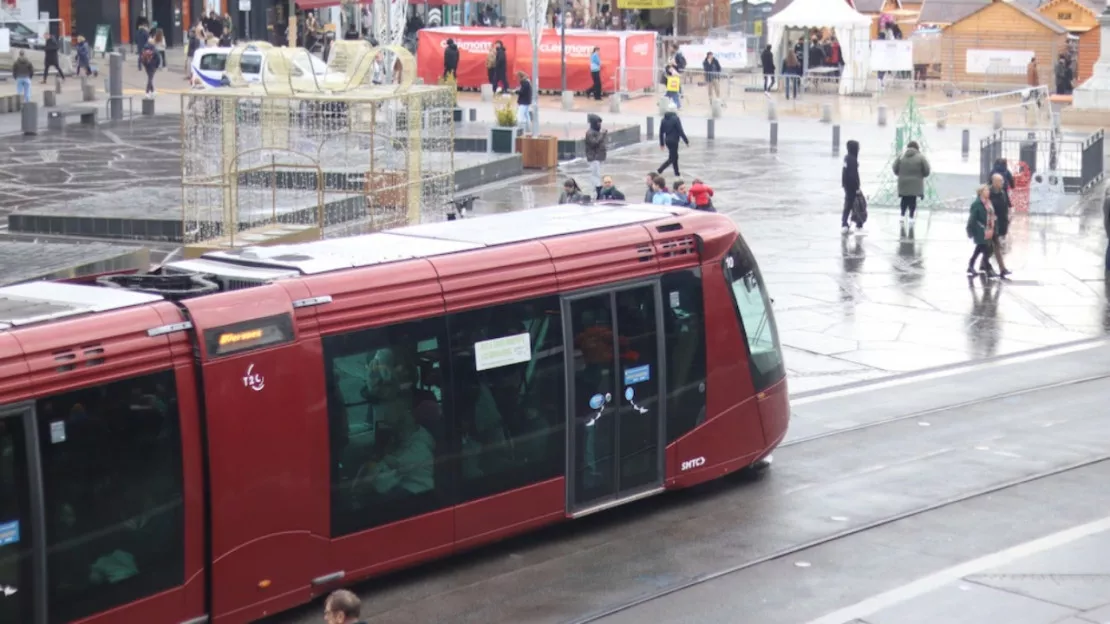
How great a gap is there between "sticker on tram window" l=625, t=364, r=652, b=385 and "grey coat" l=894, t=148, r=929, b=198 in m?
15.0

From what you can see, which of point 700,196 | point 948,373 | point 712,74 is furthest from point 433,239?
point 712,74

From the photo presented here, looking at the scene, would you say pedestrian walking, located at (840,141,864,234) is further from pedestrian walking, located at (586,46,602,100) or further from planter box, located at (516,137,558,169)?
pedestrian walking, located at (586,46,602,100)

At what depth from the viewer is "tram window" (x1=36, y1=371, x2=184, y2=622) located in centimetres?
809

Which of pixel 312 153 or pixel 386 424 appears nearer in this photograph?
pixel 386 424

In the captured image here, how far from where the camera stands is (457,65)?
48.3m

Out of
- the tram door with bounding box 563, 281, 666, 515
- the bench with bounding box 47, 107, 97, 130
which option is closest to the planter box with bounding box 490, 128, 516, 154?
the bench with bounding box 47, 107, 97, 130

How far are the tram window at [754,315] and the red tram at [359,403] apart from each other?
23mm

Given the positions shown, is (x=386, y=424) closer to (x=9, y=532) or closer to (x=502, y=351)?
(x=502, y=351)

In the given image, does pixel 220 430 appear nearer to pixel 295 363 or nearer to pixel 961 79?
pixel 295 363

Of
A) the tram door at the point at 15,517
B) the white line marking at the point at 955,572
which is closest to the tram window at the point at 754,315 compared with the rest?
the white line marking at the point at 955,572

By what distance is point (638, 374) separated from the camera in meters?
11.0

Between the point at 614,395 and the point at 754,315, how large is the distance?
5.43 ft

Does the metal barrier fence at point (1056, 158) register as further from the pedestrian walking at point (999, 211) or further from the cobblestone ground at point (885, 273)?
the pedestrian walking at point (999, 211)

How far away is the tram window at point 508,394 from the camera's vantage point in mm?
10062
